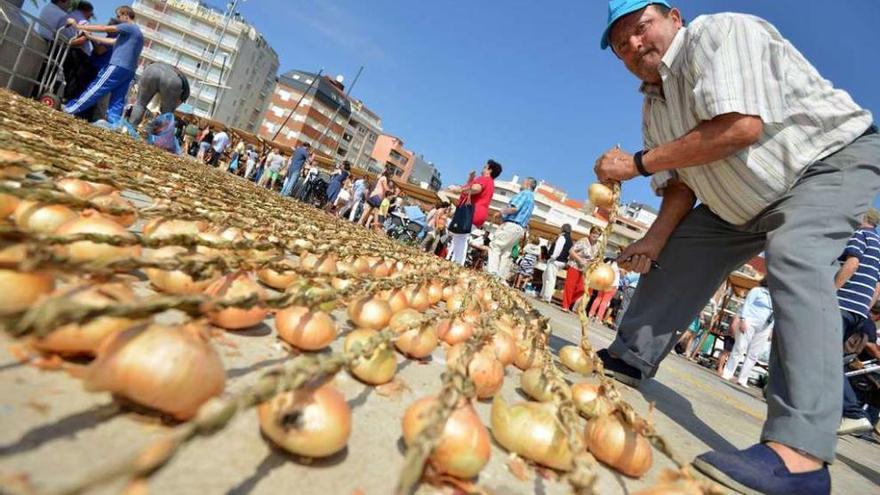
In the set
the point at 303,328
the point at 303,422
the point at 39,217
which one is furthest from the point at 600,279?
the point at 39,217

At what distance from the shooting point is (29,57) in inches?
275

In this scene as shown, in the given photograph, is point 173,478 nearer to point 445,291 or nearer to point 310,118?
point 445,291

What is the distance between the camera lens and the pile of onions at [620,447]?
1313 mm

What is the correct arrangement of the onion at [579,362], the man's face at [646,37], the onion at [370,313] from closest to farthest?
1. the onion at [370,313]
2. the man's face at [646,37]
3. the onion at [579,362]

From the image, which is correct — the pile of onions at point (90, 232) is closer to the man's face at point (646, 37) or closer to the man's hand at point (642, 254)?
the man's face at point (646, 37)

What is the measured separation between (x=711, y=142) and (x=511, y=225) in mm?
5481

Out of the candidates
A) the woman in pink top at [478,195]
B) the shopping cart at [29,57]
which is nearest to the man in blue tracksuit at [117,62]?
the shopping cart at [29,57]

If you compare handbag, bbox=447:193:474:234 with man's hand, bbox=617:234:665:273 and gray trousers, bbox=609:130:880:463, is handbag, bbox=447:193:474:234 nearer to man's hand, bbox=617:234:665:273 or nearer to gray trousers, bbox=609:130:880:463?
man's hand, bbox=617:234:665:273

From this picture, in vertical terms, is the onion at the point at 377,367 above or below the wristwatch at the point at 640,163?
below

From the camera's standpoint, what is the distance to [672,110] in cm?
240

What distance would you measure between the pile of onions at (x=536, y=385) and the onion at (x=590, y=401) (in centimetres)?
14

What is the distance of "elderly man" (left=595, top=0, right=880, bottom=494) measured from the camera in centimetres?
162

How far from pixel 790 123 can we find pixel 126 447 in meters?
2.43

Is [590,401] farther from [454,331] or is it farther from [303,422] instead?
[303,422]
